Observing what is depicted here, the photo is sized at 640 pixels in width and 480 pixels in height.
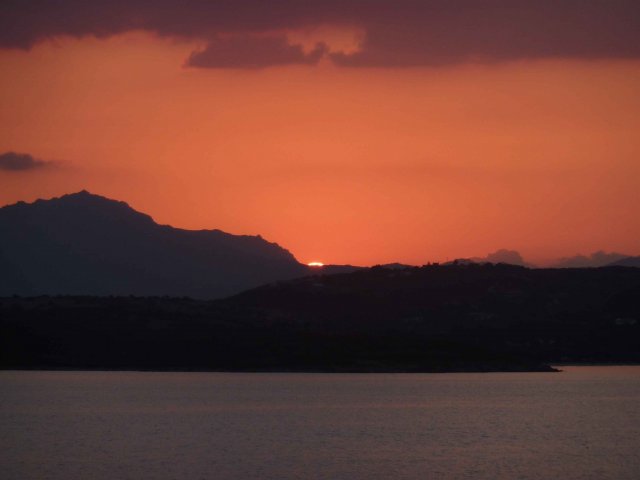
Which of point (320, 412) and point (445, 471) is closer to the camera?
point (445, 471)

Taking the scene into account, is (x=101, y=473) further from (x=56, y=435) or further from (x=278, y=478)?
(x=56, y=435)

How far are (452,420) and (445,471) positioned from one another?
45.2 meters

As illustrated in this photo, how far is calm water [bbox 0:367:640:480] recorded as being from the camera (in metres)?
72.8

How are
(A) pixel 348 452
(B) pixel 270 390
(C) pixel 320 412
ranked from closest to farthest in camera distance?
1. (A) pixel 348 452
2. (C) pixel 320 412
3. (B) pixel 270 390

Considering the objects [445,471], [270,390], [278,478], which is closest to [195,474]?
[278,478]

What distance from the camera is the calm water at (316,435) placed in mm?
72750

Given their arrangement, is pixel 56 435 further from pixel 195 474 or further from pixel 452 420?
pixel 452 420

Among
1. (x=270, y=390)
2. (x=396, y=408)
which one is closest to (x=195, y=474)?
(x=396, y=408)

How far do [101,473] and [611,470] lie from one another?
33.9 metres

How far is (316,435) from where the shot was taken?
98.7m

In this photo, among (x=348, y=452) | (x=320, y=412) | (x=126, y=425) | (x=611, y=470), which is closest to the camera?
(x=611, y=470)

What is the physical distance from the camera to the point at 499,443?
298 feet

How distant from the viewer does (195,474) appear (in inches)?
2761

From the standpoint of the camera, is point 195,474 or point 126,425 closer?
Answer: point 195,474
